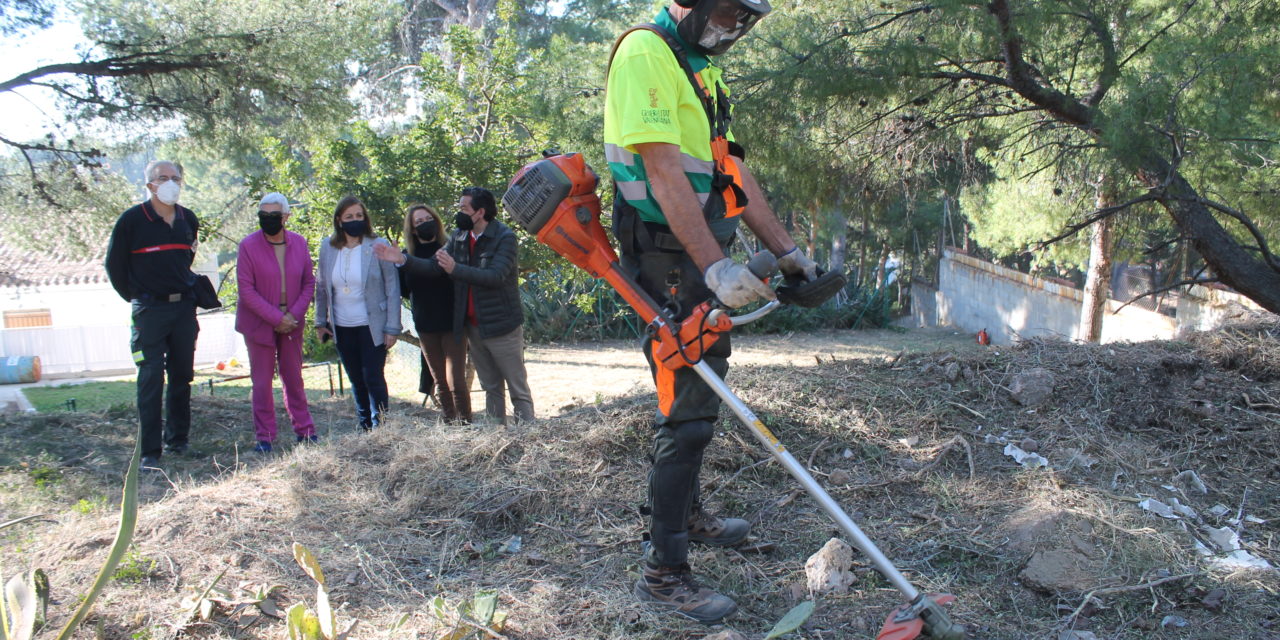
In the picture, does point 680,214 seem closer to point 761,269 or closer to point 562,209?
point 761,269

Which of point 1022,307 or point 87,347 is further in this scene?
point 87,347

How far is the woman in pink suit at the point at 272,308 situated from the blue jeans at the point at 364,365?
0.95ft

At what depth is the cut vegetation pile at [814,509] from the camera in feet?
8.92

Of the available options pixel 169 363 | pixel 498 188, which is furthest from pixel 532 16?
pixel 169 363

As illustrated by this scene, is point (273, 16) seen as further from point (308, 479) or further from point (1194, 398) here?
point (1194, 398)

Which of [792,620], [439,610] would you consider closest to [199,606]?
[439,610]

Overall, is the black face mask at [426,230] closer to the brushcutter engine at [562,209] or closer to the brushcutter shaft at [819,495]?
the brushcutter engine at [562,209]

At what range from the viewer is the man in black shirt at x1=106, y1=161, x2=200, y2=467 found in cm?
488

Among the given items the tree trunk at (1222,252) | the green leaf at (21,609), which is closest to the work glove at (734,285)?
the green leaf at (21,609)

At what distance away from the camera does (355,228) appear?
17.9 feet

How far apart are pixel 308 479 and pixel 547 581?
149 cm

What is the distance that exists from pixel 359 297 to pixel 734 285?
362 cm

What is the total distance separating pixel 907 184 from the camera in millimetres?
7039

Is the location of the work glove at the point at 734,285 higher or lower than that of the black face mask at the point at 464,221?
lower
